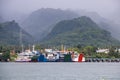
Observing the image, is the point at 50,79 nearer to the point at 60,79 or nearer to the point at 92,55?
the point at 60,79

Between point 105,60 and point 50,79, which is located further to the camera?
point 105,60

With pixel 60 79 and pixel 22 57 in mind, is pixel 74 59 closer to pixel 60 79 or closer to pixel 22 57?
pixel 22 57

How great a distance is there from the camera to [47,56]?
168 meters

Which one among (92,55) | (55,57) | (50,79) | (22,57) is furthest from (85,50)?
(50,79)

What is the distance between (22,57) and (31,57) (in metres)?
6.14

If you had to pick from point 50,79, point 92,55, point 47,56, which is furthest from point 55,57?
point 50,79

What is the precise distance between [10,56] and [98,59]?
34124 mm

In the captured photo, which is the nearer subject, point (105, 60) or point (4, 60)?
point (4, 60)

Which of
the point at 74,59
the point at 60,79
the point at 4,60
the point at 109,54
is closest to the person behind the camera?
the point at 60,79

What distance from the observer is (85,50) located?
176 m

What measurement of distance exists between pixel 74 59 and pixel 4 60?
27.4 metres

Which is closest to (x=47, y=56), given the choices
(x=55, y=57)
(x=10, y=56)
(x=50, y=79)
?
(x=55, y=57)

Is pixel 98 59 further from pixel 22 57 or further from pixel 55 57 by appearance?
pixel 22 57

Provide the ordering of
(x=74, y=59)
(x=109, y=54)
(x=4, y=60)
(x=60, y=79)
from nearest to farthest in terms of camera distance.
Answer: (x=60, y=79) < (x=4, y=60) < (x=74, y=59) < (x=109, y=54)
